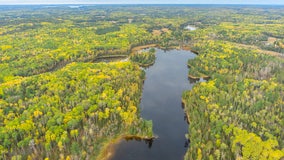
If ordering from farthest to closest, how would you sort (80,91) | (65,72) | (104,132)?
(65,72)
(80,91)
(104,132)

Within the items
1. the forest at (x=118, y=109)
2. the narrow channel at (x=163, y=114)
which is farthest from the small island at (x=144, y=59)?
the forest at (x=118, y=109)

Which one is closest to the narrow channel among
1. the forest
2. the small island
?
the small island

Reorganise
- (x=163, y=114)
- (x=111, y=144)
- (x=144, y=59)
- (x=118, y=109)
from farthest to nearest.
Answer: (x=144, y=59) < (x=163, y=114) < (x=118, y=109) < (x=111, y=144)

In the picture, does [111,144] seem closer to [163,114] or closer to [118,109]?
[118,109]

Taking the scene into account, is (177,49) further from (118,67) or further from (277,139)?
(277,139)

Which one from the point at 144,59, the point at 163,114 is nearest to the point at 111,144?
the point at 163,114

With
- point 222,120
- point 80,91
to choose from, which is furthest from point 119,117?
point 222,120

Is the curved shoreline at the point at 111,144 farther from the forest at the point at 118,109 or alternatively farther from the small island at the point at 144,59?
the small island at the point at 144,59

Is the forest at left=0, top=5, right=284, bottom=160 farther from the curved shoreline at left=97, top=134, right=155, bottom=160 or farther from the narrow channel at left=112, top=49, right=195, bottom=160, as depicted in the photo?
the narrow channel at left=112, top=49, right=195, bottom=160
